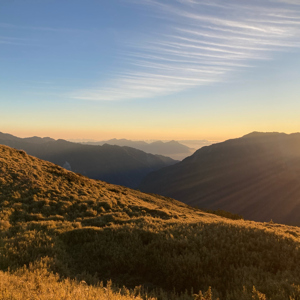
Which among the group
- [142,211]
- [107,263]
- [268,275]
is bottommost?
[142,211]

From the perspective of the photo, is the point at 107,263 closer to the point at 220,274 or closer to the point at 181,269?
the point at 181,269

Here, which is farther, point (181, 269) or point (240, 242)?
point (240, 242)

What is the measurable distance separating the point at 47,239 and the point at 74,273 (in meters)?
3.02

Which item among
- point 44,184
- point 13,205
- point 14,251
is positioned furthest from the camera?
point 44,184

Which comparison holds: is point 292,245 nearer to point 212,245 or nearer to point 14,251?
point 212,245

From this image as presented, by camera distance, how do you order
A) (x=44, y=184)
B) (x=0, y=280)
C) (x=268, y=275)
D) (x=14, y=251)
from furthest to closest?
(x=44, y=184) → (x=14, y=251) → (x=268, y=275) → (x=0, y=280)

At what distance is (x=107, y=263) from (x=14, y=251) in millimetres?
3578

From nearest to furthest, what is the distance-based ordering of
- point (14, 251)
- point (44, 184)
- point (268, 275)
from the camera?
point (268, 275) < point (14, 251) < point (44, 184)

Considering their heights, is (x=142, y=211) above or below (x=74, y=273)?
below

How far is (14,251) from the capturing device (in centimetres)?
782

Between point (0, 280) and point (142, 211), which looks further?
point (142, 211)

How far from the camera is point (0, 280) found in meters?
5.11

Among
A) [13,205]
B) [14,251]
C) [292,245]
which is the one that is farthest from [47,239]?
[292,245]

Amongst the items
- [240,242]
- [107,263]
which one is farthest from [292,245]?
[107,263]
